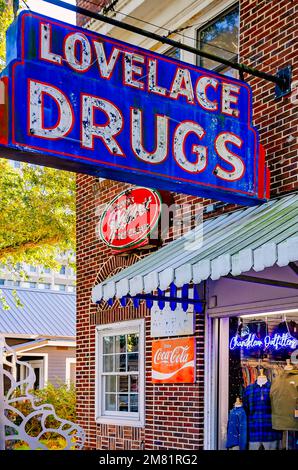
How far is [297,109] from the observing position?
8.79m

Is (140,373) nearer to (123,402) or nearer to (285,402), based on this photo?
(123,402)

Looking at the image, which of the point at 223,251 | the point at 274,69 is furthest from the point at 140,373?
the point at 274,69

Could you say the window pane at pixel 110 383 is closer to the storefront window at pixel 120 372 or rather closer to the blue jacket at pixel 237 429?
the storefront window at pixel 120 372

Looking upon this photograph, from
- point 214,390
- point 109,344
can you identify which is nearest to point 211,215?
point 214,390

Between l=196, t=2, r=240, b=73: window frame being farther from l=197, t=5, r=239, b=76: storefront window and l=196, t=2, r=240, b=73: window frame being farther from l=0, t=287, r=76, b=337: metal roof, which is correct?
l=0, t=287, r=76, b=337: metal roof

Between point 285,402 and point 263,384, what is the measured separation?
45 cm

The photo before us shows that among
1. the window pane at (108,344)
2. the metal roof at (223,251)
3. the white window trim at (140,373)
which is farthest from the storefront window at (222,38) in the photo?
the window pane at (108,344)

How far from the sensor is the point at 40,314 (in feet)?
91.6

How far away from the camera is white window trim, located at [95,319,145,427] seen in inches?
427

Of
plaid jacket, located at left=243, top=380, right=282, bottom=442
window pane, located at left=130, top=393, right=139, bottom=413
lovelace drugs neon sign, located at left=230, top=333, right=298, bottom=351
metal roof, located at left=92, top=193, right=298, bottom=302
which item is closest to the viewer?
metal roof, located at left=92, top=193, right=298, bottom=302

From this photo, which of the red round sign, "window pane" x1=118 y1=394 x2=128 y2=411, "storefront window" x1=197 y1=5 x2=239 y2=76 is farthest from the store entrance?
"storefront window" x1=197 y1=5 x2=239 y2=76

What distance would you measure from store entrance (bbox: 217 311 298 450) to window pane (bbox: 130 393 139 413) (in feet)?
6.27

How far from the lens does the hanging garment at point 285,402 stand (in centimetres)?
863

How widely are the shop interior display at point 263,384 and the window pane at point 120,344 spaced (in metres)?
2.55
